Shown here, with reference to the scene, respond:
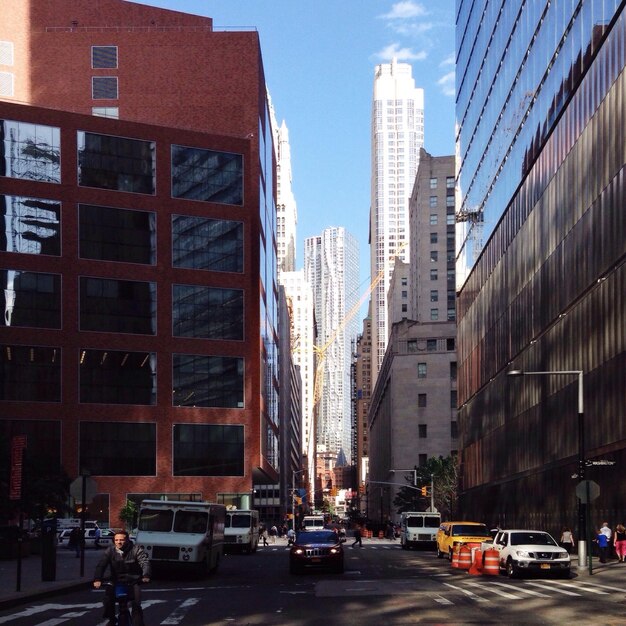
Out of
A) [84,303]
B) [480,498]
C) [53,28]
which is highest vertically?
[53,28]

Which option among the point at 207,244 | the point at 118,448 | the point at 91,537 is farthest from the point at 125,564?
the point at 207,244

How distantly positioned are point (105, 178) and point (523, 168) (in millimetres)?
35401

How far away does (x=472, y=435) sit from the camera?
9238cm

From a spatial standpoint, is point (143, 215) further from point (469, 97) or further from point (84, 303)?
point (469, 97)

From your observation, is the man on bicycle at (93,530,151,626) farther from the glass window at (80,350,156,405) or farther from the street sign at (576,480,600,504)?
the glass window at (80,350,156,405)

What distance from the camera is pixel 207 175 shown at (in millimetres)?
91062

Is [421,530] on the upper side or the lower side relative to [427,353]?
lower

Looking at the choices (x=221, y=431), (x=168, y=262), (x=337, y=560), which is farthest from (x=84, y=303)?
(x=337, y=560)

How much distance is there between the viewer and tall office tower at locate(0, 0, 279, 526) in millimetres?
83438

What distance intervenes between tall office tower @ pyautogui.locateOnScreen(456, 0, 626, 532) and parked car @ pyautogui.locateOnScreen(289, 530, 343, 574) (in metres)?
9.06

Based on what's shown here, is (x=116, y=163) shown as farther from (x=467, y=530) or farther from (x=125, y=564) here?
(x=125, y=564)

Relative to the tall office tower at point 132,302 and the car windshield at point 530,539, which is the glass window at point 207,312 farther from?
the car windshield at point 530,539

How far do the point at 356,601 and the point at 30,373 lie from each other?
62.1 metres

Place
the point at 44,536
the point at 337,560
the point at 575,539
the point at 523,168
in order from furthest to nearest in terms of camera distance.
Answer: the point at 523,168, the point at 575,539, the point at 337,560, the point at 44,536
